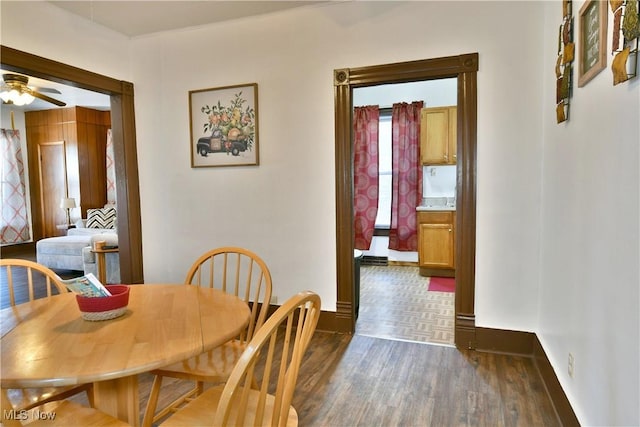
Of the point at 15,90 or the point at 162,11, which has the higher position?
the point at 162,11

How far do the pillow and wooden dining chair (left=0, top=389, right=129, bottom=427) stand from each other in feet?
17.8

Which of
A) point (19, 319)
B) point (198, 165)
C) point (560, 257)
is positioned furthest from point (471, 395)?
point (198, 165)

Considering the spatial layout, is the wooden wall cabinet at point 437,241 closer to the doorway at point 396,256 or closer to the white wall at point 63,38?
the doorway at point 396,256

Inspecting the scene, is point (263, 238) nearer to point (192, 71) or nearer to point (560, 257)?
point (192, 71)

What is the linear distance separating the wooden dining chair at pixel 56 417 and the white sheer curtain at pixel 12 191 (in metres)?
7.16

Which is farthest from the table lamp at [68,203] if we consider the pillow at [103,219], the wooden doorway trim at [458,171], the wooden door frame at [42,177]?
the wooden doorway trim at [458,171]

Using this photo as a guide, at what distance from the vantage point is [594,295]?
1.48 m

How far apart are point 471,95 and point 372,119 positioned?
322 centimetres

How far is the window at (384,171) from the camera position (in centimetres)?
597

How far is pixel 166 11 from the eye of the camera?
3.13 m

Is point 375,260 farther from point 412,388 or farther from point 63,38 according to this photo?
point 63,38

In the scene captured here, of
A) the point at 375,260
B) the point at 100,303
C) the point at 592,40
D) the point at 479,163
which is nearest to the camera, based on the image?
the point at 100,303

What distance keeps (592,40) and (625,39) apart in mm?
432

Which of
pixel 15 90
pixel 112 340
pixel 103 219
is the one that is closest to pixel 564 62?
pixel 112 340
